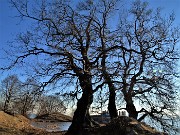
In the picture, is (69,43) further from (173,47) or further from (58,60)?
(173,47)

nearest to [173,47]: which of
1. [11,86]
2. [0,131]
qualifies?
[0,131]

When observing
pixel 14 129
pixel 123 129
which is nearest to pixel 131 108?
pixel 123 129

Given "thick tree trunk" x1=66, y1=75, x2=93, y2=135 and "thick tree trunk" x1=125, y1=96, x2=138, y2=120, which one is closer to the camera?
"thick tree trunk" x1=66, y1=75, x2=93, y2=135

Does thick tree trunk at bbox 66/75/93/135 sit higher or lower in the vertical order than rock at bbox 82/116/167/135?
higher

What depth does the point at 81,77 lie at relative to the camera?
1452 centimetres

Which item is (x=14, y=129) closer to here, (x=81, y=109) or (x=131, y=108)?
(x=81, y=109)

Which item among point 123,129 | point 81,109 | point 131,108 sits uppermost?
point 131,108

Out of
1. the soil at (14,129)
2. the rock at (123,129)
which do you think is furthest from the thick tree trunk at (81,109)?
the soil at (14,129)

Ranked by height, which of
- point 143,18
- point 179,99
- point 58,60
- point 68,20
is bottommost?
point 179,99

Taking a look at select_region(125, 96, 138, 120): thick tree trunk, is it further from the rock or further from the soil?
the soil

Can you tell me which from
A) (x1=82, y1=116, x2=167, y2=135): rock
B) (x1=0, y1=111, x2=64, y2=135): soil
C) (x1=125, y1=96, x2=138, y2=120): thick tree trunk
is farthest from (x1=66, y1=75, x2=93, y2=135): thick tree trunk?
(x1=125, y1=96, x2=138, y2=120): thick tree trunk

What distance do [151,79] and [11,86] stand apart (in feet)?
146

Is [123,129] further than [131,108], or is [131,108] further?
[131,108]

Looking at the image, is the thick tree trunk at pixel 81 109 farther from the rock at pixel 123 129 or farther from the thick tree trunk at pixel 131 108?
the thick tree trunk at pixel 131 108
